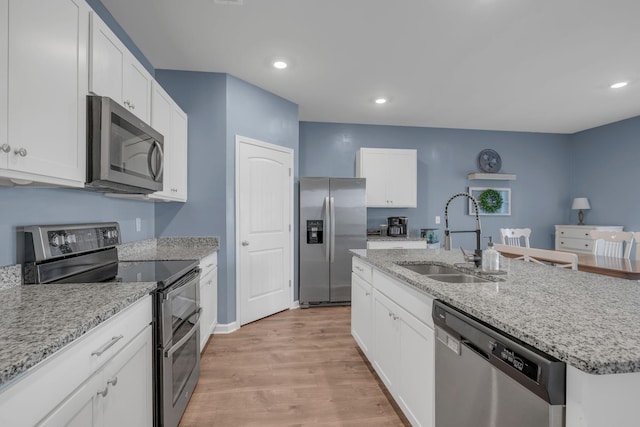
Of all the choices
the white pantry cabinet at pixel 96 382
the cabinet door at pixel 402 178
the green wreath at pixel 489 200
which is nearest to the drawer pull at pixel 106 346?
the white pantry cabinet at pixel 96 382

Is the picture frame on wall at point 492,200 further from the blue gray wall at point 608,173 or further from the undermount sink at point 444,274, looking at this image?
the undermount sink at point 444,274

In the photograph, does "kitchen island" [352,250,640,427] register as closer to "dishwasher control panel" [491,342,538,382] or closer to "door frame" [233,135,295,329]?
"dishwasher control panel" [491,342,538,382]

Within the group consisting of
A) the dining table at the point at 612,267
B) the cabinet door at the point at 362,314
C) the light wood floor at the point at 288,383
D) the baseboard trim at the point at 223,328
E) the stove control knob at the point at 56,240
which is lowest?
the light wood floor at the point at 288,383

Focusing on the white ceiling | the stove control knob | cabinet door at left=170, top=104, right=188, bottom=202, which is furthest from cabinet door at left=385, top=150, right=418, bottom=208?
the stove control knob

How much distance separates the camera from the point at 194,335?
6.33 ft

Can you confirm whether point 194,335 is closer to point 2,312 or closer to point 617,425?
point 2,312

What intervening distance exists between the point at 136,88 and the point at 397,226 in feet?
11.9

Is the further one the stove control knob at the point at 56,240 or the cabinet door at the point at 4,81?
the stove control knob at the point at 56,240

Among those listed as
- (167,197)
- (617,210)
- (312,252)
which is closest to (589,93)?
(617,210)

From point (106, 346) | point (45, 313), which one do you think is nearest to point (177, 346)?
point (106, 346)

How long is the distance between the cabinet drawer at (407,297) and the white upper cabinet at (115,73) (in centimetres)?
187

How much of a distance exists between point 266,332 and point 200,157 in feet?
6.32

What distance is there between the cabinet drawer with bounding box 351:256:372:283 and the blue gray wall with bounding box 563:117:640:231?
15.0ft

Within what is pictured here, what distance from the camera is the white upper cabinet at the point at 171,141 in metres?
2.31
